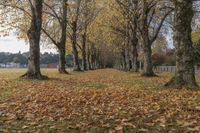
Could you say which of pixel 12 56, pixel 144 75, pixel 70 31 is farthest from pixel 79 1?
pixel 12 56

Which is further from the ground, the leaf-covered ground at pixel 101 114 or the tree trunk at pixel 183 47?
the tree trunk at pixel 183 47

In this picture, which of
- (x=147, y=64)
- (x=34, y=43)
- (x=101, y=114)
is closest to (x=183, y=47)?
(x=101, y=114)

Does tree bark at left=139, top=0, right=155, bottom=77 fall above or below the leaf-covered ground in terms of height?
above

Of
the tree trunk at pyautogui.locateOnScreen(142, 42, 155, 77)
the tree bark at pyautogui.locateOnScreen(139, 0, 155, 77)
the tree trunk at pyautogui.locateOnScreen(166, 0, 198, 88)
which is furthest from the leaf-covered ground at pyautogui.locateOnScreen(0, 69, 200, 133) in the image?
the tree bark at pyautogui.locateOnScreen(139, 0, 155, 77)

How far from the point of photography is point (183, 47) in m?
16.1

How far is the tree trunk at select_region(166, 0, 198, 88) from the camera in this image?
15.9 metres

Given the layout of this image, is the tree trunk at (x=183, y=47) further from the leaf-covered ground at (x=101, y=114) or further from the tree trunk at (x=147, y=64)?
the tree trunk at (x=147, y=64)

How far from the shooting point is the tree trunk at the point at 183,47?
15.9 m

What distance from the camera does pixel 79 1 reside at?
5088 cm

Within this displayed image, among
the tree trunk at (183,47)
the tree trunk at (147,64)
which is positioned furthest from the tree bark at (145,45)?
the tree trunk at (183,47)

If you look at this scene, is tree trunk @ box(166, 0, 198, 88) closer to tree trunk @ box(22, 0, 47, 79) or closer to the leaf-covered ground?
the leaf-covered ground

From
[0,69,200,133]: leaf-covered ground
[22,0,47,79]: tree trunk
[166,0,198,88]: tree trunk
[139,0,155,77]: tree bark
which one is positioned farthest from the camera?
[139,0,155,77]: tree bark

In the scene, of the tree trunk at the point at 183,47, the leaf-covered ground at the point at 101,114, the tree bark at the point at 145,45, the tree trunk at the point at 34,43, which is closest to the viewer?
the leaf-covered ground at the point at 101,114

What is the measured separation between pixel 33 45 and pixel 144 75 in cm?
1004
